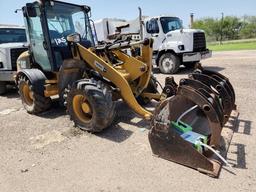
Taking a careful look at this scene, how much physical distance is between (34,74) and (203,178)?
415 centimetres

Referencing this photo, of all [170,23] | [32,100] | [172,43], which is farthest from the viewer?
[170,23]

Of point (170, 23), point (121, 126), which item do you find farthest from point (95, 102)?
point (170, 23)

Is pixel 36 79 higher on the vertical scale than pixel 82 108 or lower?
higher

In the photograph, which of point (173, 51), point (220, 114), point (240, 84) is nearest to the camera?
point (220, 114)

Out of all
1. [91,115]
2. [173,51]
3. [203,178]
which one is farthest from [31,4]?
[173,51]

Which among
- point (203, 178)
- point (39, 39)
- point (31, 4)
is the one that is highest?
point (31, 4)

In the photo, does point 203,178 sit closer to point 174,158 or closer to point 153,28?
point 174,158

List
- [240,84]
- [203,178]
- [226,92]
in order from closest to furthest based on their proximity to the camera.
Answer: [203,178] < [226,92] < [240,84]

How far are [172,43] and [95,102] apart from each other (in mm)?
7541

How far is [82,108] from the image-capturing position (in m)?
4.77

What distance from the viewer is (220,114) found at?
3.37 m

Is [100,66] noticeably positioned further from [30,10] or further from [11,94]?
[11,94]

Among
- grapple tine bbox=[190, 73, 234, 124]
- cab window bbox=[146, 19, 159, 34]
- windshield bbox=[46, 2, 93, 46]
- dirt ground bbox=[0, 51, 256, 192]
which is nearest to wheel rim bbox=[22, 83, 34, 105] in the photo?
dirt ground bbox=[0, 51, 256, 192]

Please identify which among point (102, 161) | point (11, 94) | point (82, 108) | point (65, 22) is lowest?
point (102, 161)
